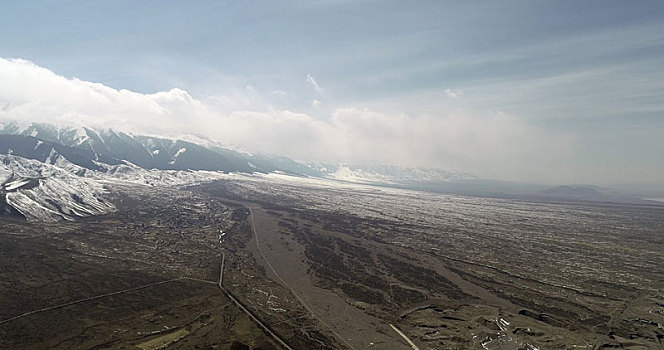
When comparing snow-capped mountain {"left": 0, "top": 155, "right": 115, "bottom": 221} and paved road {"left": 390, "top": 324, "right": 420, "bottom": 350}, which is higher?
snow-capped mountain {"left": 0, "top": 155, "right": 115, "bottom": 221}

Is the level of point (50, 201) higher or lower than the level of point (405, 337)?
higher

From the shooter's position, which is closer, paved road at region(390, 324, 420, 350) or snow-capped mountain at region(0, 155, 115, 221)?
paved road at region(390, 324, 420, 350)

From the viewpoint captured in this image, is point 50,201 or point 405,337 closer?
point 405,337

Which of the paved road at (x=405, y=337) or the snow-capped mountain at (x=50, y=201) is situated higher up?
the snow-capped mountain at (x=50, y=201)

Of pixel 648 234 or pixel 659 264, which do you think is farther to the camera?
pixel 648 234

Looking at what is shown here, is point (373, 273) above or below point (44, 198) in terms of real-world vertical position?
below

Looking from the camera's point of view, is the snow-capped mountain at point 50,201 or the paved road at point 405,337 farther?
the snow-capped mountain at point 50,201

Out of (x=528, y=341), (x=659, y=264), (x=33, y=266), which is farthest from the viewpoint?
(x=659, y=264)

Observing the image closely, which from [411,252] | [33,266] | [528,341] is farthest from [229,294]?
[411,252]

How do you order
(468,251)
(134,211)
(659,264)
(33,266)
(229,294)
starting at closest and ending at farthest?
(229,294) → (33,266) → (659,264) → (468,251) → (134,211)

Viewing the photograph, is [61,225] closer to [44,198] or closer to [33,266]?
[44,198]

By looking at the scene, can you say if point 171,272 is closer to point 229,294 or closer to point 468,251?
point 229,294
